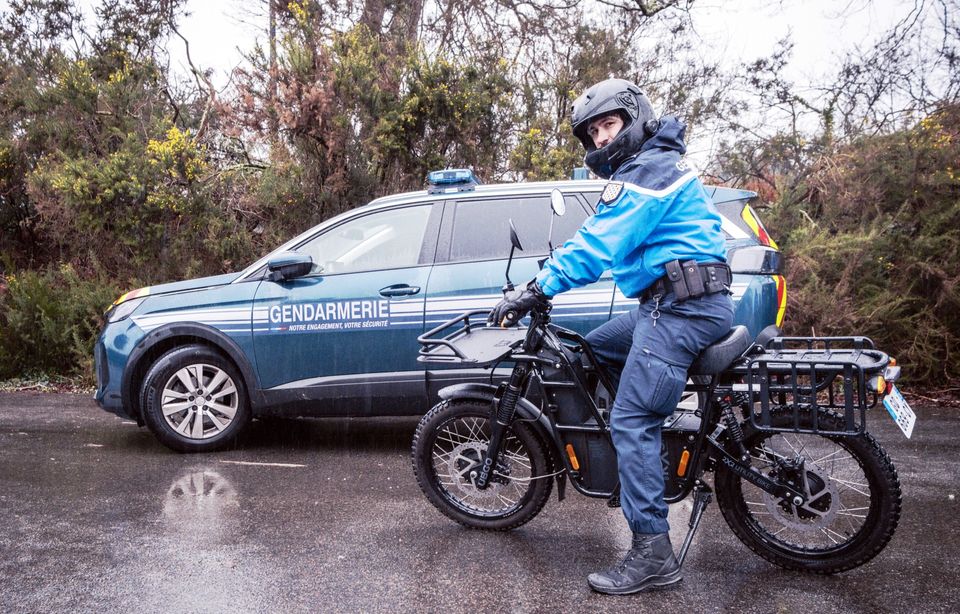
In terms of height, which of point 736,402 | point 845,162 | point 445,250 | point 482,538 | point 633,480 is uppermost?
point 845,162

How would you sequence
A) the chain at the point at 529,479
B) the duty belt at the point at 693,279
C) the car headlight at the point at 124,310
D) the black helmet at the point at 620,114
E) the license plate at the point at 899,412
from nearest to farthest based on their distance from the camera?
the license plate at the point at 899,412, the duty belt at the point at 693,279, the black helmet at the point at 620,114, the chain at the point at 529,479, the car headlight at the point at 124,310

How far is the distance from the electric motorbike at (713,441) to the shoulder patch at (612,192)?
25cm

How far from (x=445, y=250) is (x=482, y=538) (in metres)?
2.25

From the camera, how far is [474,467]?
159 inches

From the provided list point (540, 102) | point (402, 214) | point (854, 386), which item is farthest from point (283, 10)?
point (854, 386)

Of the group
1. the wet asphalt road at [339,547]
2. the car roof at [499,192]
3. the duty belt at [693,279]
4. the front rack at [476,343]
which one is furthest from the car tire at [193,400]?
the duty belt at [693,279]

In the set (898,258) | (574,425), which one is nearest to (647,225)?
(574,425)

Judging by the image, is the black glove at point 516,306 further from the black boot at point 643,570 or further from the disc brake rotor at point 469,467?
the black boot at point 643,570

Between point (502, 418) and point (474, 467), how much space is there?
349 millimetres

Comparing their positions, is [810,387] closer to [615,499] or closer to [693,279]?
[693,279]

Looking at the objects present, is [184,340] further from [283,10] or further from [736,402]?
[283,10]

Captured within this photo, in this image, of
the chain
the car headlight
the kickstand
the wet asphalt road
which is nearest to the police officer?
the kickstand

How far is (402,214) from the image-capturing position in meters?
5.81

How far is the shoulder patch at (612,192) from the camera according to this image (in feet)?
10.8
